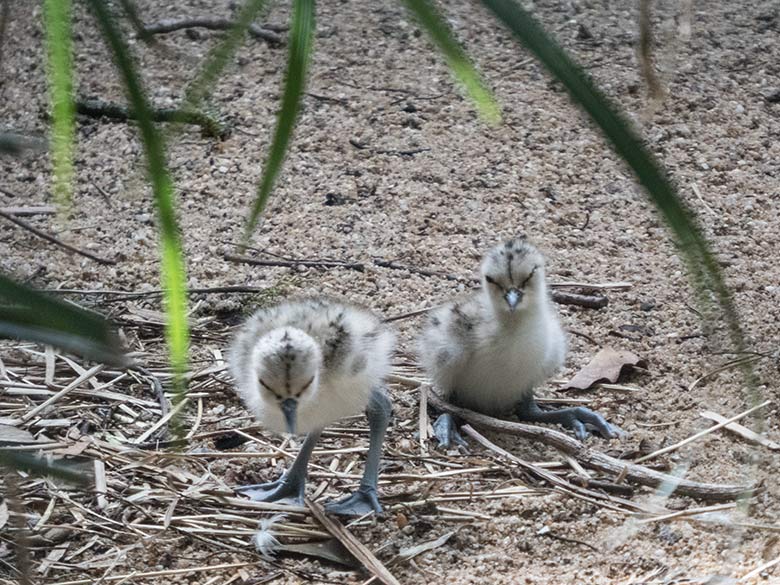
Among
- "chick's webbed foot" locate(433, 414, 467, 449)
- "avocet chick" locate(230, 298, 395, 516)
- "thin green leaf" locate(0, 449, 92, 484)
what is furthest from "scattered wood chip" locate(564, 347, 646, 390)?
"thin green leaf" locate(0, 449, 92, 484)

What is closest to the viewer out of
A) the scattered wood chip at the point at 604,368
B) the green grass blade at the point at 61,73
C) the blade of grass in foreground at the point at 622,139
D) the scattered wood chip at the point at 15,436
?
the blade of grass in foreground at the point at 622,139

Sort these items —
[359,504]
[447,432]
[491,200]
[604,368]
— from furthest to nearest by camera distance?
Result: 1. [491,200]
2. [604,368]
3. [447,432]
4. [359,504]

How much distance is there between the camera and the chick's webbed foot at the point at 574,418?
2.95 meters

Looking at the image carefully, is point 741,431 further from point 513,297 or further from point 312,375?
point 312,375

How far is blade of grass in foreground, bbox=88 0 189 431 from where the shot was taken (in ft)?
2.57

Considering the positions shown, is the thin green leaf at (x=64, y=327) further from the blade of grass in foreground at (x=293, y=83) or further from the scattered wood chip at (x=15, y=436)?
the scattered wood chip at (x=15, y=436)

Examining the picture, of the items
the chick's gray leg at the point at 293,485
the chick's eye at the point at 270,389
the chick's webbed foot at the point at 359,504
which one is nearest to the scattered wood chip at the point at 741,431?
the chick's webbed foot at the point at 359,504

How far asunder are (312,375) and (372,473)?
12.8 inches

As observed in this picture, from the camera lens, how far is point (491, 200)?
4.09 metres

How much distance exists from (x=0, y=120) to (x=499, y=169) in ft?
6.38

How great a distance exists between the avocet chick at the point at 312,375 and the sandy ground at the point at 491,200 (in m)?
0.22

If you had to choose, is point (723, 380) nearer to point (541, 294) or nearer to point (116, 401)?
Answer: point (541, 294)

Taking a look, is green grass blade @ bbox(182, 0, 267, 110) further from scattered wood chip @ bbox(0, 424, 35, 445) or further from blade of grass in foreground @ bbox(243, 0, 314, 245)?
scattered wood chip @ bbox(0, 424, 35, 445)

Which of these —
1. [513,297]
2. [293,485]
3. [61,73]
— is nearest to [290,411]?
[293,485]
